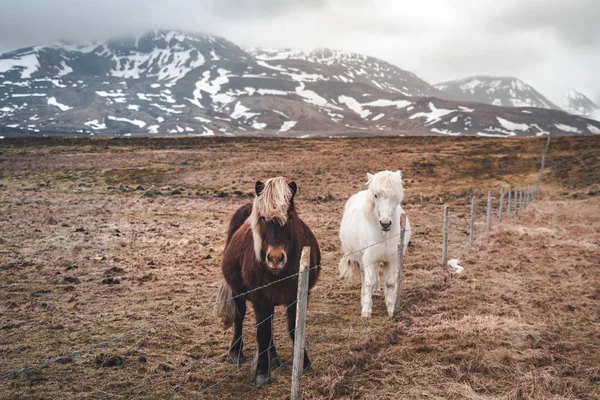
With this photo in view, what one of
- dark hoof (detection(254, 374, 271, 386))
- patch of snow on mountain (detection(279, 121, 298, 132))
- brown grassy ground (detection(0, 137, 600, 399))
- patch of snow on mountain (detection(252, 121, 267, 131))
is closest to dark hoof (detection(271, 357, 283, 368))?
brown grassy ground (detection(0, 137, 600, 399))

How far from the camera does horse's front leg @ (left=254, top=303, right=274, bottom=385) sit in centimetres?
505

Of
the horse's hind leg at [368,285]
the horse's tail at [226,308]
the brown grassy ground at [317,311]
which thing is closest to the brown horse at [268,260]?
the horse's tail at [226,308]

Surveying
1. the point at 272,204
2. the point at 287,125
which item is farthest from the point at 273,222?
the point at 287,125

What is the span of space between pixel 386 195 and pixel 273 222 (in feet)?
9.51

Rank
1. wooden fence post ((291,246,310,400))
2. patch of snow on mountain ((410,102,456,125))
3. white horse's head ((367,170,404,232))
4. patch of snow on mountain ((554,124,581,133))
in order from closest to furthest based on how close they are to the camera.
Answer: wooden fence post ((291,246,310,400)) < white horse's head ((367,170,404,232)) < patch of snow on mountain ((554,124,581,133)) < patch of snow on mountain ((410,102,456,125))

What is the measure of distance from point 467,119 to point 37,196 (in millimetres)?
174201

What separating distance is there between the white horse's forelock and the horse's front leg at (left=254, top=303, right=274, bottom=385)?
0.66 m

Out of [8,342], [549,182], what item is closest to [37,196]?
[8,342]

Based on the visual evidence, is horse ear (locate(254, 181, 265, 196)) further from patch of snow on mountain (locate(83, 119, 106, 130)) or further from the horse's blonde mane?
patch of snow on mountain (locate(83, 119, 106, 130))

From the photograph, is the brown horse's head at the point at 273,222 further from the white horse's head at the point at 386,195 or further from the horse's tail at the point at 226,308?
the white horse's head at the point at 386,195

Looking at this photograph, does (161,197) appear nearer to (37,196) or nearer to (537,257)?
(37,196)

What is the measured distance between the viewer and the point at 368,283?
730 centimetres

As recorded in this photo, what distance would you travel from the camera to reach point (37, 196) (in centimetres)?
2538

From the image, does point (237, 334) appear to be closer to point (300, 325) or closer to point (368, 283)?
point (300, 325)
